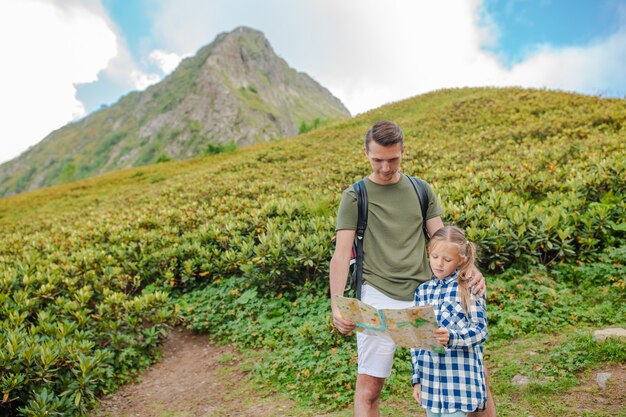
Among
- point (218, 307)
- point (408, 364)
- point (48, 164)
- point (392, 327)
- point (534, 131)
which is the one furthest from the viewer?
point (48, 164)

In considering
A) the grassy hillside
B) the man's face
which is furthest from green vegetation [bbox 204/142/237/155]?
the man's face

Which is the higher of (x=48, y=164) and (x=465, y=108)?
(x=48, y=164)

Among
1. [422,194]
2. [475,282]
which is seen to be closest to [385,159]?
[422,194]

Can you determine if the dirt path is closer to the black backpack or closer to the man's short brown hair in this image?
the black backpack

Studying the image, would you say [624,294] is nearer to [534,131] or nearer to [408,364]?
[408,364]

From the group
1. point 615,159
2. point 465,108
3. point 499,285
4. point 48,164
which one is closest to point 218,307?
point 499,285

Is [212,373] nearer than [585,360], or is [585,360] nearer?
[585,360]

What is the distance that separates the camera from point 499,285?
548cm

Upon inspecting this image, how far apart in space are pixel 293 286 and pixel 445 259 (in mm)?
4136

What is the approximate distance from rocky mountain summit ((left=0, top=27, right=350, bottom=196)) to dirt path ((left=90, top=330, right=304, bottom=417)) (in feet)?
357

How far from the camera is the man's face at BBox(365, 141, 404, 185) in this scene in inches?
108

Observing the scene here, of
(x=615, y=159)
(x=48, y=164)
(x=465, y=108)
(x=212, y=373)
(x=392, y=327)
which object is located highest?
(x=48, y=164)

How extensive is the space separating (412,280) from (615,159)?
710cm

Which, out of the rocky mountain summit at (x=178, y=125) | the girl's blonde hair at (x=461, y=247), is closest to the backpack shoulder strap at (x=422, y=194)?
the girl's blonde hair at (x=461, y=247)
